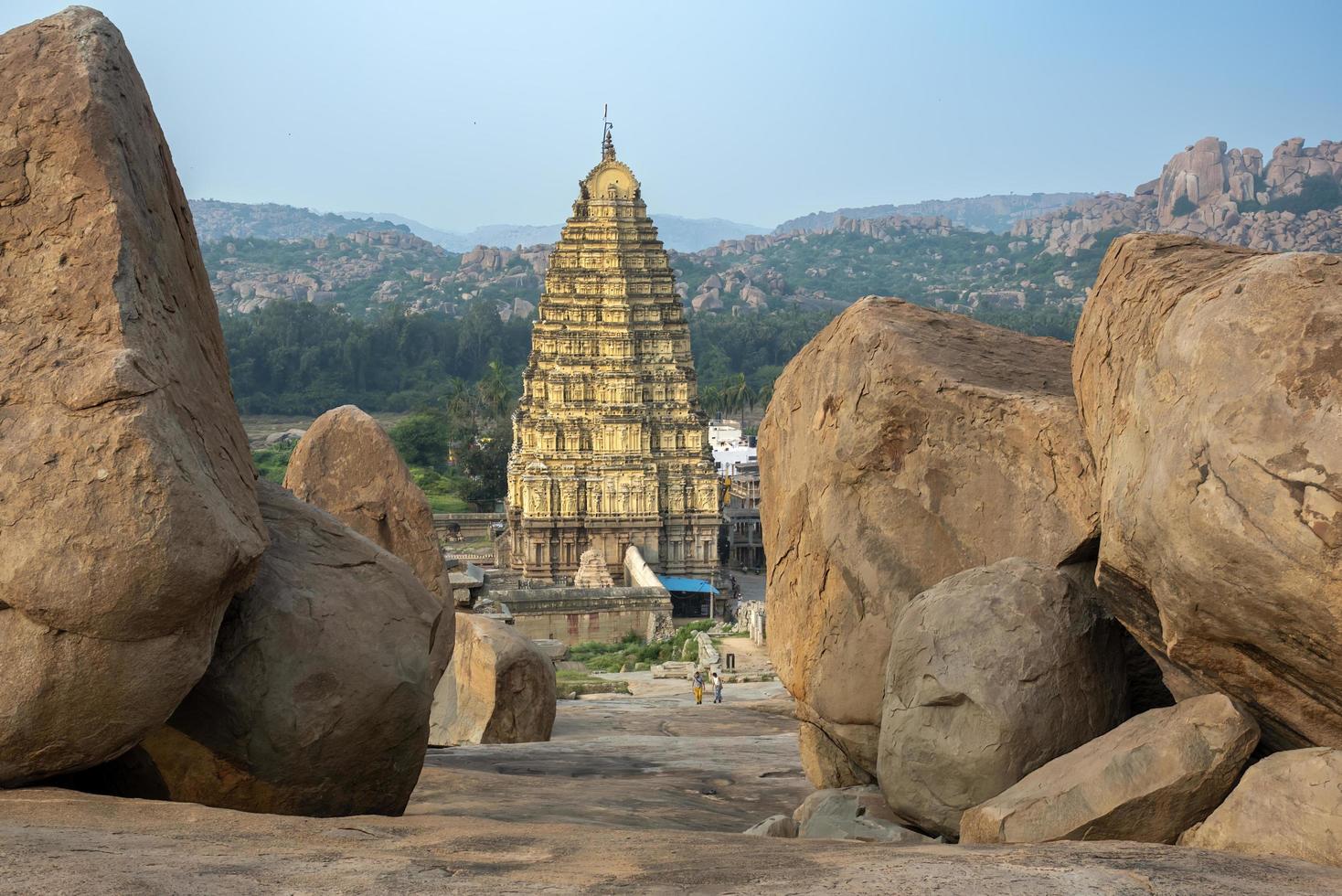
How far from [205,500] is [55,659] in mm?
750

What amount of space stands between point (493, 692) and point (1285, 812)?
8.49 m

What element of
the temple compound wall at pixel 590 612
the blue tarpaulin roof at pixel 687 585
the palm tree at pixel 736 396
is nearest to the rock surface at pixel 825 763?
the temple compound wall at pixel 590 612

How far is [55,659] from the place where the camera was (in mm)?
5625

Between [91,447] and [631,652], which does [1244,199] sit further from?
[91,447]

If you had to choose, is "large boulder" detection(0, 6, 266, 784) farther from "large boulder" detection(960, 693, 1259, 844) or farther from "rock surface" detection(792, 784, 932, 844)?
"large boulder" detection(960, 693, 1259, 844)

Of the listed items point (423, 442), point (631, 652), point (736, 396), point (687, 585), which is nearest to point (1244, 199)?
point (736, 396)

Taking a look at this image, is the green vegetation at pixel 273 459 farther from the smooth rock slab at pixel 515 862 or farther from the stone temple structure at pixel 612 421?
the smooth rock slab at pixel 515 862

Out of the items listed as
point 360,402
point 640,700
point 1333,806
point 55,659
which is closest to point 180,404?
point 55,659

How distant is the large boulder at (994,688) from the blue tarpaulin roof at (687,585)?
3959 centimetres

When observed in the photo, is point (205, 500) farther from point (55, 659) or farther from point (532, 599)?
point (532, 599)

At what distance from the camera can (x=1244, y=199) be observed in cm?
15175

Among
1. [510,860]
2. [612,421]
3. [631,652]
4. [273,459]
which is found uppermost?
[510,860]

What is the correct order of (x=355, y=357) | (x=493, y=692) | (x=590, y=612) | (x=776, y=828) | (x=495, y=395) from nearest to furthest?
(x=776, y=828) < (x=493, y=692) < (x=590, y=612) < (x=495, y=395) < (x=355, y=357)

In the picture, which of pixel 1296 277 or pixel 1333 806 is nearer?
pixel 1333 806
